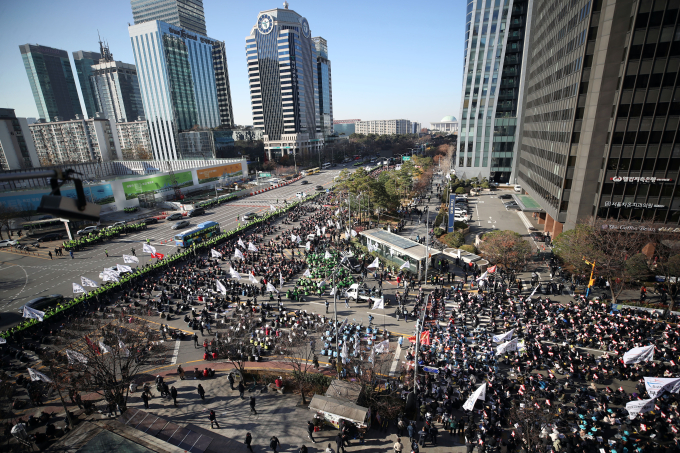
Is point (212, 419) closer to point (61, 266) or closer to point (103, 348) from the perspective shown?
point (103, 348)

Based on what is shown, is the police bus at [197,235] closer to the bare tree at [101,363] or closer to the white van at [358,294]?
the bare tree at [101,363]

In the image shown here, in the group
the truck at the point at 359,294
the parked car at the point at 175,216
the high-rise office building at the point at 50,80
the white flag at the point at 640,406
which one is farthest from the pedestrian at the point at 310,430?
the high-rise office building at the point at 50,80

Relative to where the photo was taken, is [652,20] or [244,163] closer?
[652,20]

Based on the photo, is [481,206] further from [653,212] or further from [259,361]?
[259,361]

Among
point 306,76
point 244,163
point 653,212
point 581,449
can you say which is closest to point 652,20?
point 653,212

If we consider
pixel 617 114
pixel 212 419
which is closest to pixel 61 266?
pixel 212 419

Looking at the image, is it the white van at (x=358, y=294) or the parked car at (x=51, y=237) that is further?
the parked car at (x=51, y=237)
